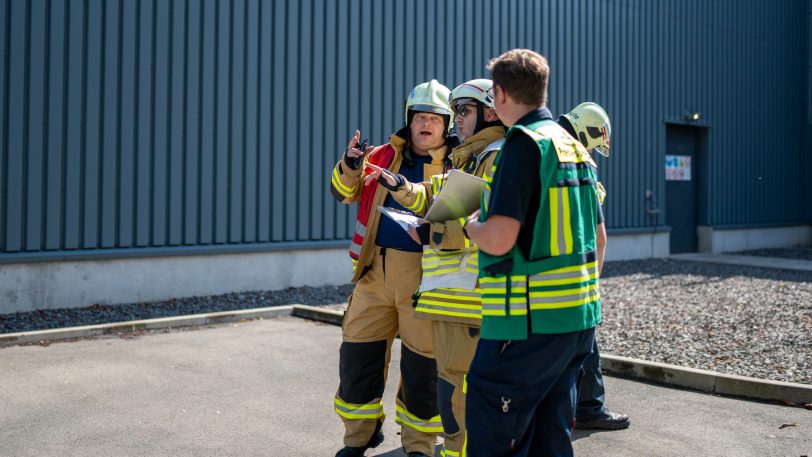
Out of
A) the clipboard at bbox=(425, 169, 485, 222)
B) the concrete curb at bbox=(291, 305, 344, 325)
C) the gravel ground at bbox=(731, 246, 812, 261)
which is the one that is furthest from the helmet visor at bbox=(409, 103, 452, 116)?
the gravel ground at bbox=(731, 246, 812, 261)

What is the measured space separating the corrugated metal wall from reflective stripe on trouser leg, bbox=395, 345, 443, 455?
6.08 meters

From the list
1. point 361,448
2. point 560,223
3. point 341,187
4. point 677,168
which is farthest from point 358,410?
point 677,168

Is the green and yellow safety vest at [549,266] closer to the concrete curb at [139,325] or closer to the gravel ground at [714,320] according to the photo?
the gravel ground at [714,320]

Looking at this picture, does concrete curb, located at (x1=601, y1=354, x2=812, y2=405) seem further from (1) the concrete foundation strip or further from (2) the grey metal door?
(2) the grey metal door

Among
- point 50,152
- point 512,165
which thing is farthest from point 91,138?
point 512,165

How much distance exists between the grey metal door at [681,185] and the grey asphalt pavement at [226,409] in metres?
12.6

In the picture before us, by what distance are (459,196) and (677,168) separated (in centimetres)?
1600

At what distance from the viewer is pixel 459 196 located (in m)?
3.60

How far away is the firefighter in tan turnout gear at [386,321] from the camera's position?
444 cm

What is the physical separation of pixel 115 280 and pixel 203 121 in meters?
2.29

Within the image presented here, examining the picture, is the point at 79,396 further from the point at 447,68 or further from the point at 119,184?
the point at 447,68

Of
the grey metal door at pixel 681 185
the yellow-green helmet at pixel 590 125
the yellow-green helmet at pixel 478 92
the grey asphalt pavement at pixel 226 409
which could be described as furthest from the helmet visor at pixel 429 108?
the grey metal door at pixel 681 185

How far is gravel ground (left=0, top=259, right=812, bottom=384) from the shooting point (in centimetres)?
715

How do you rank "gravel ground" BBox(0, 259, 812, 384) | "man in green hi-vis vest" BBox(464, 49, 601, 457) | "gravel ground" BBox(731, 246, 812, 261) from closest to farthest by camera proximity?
"man in green hi-vis vest" BBox(464, 49, 601, 457) < "gravel ground" BBox(0, 259, 812, 384) < "gravel ground" BBox(731, 246, 812, 261)
